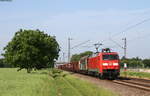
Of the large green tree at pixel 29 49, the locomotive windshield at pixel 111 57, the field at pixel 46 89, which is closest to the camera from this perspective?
the field at pixel 46 89

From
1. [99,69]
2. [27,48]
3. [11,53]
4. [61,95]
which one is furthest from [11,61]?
[61,95]

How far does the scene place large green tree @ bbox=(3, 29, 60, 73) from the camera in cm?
6688

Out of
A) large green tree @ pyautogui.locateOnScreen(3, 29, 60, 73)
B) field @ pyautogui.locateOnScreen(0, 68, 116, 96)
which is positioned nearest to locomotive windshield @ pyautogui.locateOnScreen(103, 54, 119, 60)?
field @ pyautogui.locateOnScreen(0, 68, 116, 96)

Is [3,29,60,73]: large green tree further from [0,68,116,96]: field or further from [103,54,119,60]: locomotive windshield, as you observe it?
[0,68,116,96]: field

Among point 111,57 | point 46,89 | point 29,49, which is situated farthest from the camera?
point 29,49

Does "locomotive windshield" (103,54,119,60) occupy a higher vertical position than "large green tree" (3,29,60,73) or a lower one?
lower

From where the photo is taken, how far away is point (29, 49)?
2598 inches

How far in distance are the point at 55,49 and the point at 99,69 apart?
110 ft

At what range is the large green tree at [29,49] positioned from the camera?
66875mm

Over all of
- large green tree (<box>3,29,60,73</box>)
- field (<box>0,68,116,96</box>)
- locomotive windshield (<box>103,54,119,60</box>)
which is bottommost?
field (<box>0,68,116,96</box>)

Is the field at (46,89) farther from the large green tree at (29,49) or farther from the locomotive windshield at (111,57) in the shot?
the large green tree at (29,49)

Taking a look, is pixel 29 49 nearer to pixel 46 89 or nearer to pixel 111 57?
pixel 111 57

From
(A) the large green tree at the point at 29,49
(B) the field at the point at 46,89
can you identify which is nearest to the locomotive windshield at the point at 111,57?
(B) the field at the point at 46,89

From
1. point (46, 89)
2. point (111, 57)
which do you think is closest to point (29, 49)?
point (111, 57)
